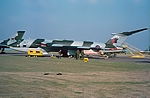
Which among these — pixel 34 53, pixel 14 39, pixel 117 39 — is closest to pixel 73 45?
pixel 34 53

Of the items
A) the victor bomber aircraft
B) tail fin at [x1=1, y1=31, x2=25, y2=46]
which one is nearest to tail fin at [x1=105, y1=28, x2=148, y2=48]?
the victor bomber aircraft

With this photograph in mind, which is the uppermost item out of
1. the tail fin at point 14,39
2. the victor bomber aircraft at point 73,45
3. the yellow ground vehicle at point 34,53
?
the tail fin at point 14,39

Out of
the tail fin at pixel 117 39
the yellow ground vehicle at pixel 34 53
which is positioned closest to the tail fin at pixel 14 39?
the yellow ground vehicle at pixel 34 53

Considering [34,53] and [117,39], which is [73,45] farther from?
[117,39]

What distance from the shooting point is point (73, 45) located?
41.1 m

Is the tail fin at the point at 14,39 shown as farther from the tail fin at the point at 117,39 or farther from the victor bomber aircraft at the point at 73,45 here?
the tail fin at the point at 117,39

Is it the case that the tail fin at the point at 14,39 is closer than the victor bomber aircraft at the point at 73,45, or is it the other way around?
the victor bomber aircraft at the point at 73,45

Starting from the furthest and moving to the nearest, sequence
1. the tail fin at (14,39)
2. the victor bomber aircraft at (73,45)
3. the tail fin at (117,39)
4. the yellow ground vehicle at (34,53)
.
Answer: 1. the tail fin at (14,39)
2. the tail fin at (117,39)
3. the victor bomber aircraft at (73,45)
4. the yellow ground vehicle at (34,53)

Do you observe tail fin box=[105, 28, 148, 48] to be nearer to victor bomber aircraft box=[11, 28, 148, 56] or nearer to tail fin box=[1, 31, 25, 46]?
victor bomber aircraft box=[11, 28, 148, 56]

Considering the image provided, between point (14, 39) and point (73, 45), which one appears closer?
point (73, 45)

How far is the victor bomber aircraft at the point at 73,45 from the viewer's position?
131ft

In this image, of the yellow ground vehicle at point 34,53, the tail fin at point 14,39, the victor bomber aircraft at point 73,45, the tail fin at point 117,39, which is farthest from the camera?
the tail fin at point 14,39

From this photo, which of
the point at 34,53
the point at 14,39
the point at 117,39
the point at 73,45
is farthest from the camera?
the point at 14,39

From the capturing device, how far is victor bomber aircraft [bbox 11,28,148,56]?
4003 cm
